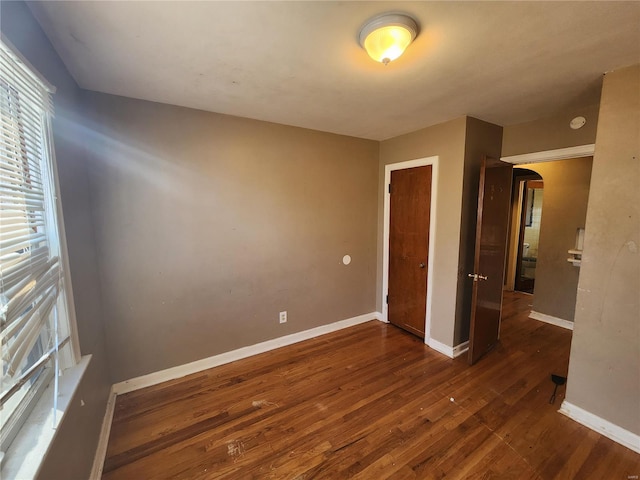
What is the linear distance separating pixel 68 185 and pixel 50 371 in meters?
1.02

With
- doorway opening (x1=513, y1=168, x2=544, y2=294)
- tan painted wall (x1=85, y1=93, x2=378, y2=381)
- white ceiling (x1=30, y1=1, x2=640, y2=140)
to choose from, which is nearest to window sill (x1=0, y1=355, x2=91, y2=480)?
tan painted wall (x1=85, y1=93, x2=378, y2=381)

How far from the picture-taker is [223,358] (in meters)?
2.57

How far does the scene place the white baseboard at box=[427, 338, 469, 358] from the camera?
2.71 meters

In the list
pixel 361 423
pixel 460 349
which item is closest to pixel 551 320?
pixel 460 349

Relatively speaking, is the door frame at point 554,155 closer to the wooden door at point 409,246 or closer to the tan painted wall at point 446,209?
the tan painted wall at point 446,209

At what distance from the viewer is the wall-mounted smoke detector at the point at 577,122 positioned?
224 cm

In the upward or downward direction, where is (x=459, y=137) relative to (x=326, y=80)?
downward

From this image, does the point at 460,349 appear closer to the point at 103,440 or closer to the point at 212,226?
the point at 212,226

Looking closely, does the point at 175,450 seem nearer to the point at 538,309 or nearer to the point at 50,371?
the point at 50,371

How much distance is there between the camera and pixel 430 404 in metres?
2.05

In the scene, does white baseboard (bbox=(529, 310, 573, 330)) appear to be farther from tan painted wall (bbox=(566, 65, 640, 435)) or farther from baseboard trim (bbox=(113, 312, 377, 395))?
baseboard trim (bbox=(113, 312, 377, 395))

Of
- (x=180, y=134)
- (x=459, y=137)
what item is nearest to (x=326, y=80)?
(x=180, y=134)

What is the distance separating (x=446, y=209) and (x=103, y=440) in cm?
327

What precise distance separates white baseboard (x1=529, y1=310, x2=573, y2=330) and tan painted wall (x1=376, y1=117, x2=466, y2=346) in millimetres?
1891
